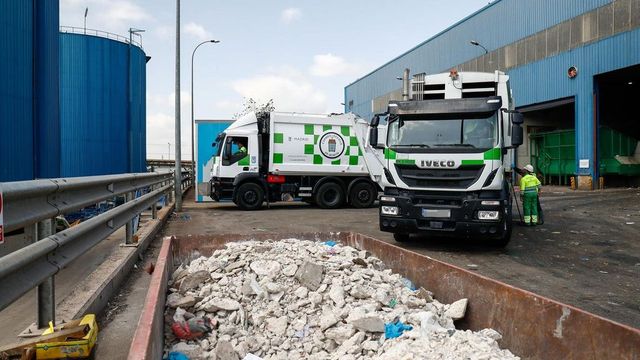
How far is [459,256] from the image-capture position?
770 centimetres

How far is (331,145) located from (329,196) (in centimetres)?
169

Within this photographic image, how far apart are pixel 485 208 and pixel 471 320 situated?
13.8ft

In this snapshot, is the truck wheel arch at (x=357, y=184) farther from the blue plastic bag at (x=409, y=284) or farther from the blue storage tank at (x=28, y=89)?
the blue plastic bag at (x=409, y=284)

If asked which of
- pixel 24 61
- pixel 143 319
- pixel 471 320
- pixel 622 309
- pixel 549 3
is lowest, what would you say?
pixel 622 309

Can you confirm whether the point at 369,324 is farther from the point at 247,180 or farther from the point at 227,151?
the point at 227,151

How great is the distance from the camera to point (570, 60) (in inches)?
944

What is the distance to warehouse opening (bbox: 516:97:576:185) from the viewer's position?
25844 mm

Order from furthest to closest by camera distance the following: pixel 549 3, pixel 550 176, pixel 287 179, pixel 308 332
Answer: pixel 550 176 → pixel 549 3 → pixel 287 179 → pixel 308 332

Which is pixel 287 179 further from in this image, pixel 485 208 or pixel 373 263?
pixel 373 263

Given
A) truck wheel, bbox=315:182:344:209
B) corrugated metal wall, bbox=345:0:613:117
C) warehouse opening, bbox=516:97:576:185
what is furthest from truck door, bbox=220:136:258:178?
corrugated metal wall, bbox=345:0:613:117

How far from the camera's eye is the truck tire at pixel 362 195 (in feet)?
53.4

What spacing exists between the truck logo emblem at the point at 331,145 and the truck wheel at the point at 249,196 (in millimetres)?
2473

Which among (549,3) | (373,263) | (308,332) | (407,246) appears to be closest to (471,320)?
(308,332)

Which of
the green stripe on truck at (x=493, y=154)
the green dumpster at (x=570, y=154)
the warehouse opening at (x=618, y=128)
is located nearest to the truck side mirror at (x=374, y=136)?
the green stripe on truck at (x=493, y=154)
